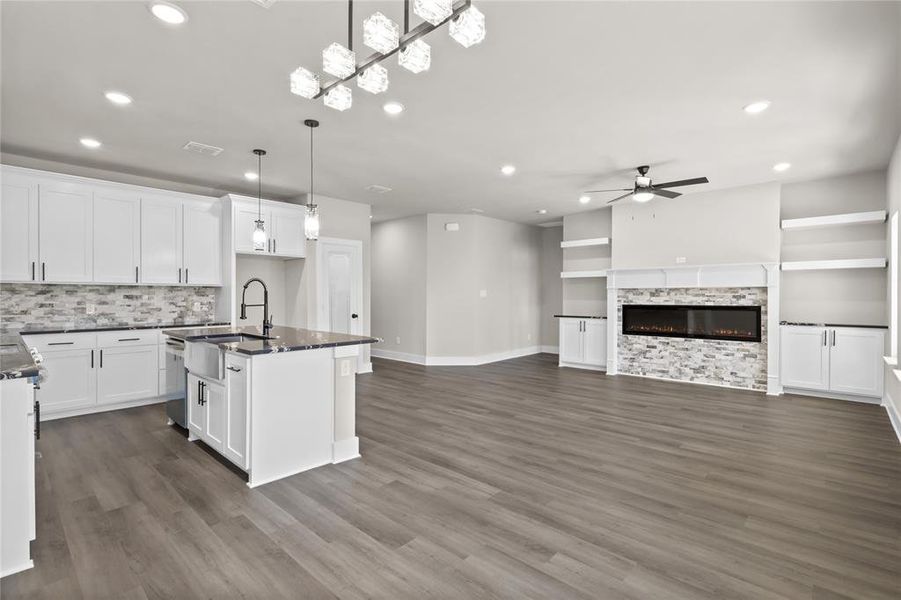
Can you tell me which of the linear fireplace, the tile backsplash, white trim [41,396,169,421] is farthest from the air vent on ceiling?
the linear fireplace

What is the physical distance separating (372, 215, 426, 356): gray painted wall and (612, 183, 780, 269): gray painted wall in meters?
3.49

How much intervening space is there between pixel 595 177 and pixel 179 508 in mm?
5466

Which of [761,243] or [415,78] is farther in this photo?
[761,243]

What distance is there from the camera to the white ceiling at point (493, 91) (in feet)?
8.16

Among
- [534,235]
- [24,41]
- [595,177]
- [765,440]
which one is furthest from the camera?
[534,235]

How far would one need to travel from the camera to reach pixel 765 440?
13.3 feet

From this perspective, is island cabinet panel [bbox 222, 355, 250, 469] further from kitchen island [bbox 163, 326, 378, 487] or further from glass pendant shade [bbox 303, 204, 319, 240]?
glass pendant shade [bbox 303, 204, 319, 240]

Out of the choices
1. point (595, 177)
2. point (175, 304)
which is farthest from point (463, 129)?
point (175, 304)

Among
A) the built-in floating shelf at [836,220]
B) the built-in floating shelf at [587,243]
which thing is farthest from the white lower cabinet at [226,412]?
the built-in floating shelf at [836,220]

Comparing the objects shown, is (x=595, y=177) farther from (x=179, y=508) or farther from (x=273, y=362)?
(x=179, y=508)

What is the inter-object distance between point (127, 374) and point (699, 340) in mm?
7500

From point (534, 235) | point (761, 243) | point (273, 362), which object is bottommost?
point (273, 362)

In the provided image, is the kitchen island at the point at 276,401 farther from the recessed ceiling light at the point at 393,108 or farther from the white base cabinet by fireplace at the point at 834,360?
the white base cabinet by fireplace at the point at 834,360

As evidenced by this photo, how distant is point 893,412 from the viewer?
4535mm
